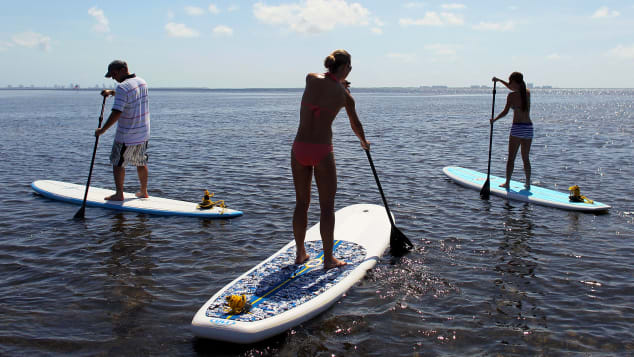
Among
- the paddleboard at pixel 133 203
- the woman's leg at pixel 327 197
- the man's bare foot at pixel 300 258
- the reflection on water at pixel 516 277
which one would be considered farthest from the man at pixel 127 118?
the reflection on water at pixel 516 277

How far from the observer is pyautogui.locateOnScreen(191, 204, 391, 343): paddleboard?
4145 millimetres

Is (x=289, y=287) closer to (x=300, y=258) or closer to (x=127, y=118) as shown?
(x=300, y=258)

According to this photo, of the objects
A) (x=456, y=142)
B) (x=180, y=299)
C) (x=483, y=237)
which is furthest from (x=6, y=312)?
(x=456, y=142)

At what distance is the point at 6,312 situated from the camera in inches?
192

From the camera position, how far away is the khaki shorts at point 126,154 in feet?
26.9

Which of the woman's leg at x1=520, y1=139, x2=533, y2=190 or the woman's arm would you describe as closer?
the woman's arm

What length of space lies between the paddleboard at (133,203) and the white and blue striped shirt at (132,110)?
3.78 ft

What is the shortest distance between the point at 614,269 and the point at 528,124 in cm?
423

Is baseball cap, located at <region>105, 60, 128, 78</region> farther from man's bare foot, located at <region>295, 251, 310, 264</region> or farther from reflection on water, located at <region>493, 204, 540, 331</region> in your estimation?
reflection on water, located at <region>493, 204, 540, 331</region>

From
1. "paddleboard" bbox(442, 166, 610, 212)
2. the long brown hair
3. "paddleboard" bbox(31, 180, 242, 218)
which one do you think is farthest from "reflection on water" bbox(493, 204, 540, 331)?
"paddleboard" bbox(31, 180, 242, 218)

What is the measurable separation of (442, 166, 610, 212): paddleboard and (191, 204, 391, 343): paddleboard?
3.77 metres

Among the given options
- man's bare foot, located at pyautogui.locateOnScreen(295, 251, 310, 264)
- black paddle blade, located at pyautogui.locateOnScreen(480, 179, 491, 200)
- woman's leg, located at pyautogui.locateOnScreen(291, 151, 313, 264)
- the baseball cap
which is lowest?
man's bare foot, located at pyautogui.locateOnScreen(295, 251, 310, 264)

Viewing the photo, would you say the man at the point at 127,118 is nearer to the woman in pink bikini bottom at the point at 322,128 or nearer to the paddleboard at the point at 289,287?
the paddleboard at the point at 289,287

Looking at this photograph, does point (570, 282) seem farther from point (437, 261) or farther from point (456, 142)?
point (456, 142)
